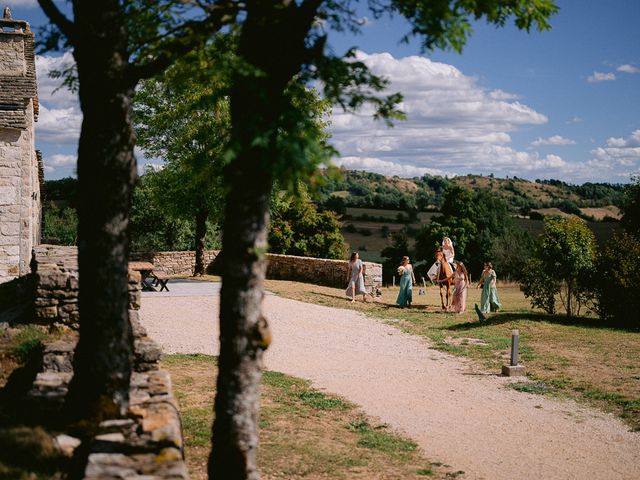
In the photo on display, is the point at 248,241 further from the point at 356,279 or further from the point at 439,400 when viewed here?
the point at 356,279

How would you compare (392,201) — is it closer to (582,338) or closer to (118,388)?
(582,338)

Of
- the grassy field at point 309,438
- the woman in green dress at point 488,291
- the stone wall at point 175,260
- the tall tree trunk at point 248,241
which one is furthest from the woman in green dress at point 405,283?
the tall tree trunk at point 248,241

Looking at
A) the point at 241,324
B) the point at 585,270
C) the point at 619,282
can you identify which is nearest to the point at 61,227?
the point at 585,270

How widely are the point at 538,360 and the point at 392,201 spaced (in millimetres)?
77537

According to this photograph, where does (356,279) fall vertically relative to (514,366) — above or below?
above

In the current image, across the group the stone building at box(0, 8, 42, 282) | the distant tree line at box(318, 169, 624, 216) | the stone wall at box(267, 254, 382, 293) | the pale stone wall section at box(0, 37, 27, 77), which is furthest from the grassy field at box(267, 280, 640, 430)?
the distant tree line at box(318, 169, 624, 216)

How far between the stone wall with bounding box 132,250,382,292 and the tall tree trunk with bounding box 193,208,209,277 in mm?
1722

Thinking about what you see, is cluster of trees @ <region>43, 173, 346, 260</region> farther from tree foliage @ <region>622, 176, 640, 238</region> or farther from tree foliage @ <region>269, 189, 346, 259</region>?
tree foliage @ <region>622, 176, 640, 238</region>

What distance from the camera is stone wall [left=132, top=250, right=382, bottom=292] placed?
2369cm

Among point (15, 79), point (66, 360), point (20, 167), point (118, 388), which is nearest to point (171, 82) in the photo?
point (118, 388)

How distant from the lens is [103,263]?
532 centimetres

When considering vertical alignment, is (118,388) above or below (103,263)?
below

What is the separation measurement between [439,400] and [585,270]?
416 inches

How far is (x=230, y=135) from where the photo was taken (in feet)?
14.3
